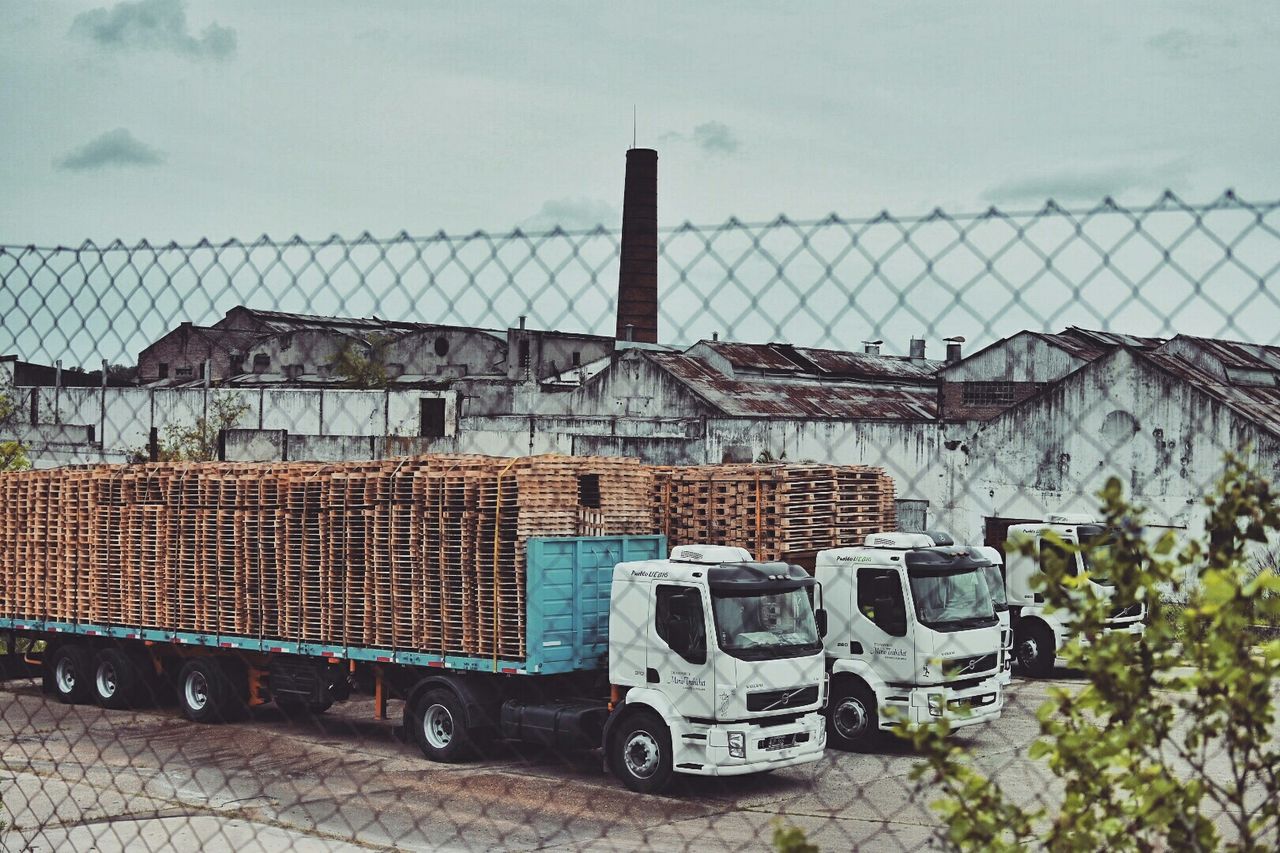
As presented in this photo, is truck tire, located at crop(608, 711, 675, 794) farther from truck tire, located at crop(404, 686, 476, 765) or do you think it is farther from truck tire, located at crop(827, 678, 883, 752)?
truck tire, located at crop(827, 678, 883, 752)

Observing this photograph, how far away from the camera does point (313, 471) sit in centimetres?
1545

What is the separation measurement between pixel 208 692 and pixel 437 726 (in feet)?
12.2

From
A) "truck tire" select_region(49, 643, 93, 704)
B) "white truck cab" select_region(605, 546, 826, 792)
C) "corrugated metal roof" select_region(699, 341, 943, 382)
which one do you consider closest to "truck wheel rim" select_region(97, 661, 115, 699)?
"truck tire" select_region(49, 643, 93, 704)

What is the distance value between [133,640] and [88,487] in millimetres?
2072

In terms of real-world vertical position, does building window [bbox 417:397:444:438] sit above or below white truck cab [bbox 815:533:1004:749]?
above

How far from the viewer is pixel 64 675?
18.3 meters

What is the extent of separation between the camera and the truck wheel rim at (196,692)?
55.1ft

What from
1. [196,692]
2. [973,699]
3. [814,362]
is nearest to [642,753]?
[973,699]

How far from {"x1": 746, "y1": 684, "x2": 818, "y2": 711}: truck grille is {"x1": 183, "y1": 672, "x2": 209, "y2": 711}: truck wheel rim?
7495 millimetres

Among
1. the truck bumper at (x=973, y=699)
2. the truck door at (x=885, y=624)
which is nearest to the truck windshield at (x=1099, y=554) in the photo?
the truck bumper at (x=973, y=699)

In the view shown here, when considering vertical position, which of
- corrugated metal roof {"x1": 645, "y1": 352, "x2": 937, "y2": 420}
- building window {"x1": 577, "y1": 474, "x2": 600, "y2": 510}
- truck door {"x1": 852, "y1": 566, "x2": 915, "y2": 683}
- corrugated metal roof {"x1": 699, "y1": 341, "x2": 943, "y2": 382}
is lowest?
truck door {"x1": 852, "y1": 566, "x2": 915, "y2": 683}

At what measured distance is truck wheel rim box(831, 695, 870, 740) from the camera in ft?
50.3

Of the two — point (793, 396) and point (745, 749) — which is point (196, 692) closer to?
point (745, 749)

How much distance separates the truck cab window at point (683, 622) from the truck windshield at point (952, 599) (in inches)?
140
